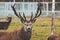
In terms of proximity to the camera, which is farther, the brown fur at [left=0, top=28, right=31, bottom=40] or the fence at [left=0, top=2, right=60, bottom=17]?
the fence at [left=0, top=2, right=60, bottom=17]

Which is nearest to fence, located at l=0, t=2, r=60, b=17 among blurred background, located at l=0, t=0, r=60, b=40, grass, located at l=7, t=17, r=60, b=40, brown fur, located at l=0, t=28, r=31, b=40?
blurred background, located at l=0, t=0, r=60, b=40

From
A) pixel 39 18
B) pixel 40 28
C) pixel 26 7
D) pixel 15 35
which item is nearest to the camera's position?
pixel 15 35

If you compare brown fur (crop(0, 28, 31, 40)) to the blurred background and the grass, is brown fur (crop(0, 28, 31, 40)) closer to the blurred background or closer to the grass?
the grass

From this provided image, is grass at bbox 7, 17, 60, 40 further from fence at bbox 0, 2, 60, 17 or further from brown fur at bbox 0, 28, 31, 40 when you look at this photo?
brown fur at bbox 0, 28, 31, 40

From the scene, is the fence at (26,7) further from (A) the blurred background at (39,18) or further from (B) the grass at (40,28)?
(B) the grass at (40,28)

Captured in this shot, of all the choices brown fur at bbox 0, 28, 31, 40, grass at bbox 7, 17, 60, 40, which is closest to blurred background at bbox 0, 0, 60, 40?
grass at bbox 7, 17, 60, 40

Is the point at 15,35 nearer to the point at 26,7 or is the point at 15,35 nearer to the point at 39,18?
the point at 39,18

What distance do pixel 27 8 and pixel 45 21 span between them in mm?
4214

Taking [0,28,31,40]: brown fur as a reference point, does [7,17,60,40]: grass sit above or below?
below

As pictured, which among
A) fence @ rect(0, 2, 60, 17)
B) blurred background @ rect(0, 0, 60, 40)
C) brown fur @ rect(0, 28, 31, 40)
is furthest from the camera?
fence @ rect(0, 2, 60, 17)

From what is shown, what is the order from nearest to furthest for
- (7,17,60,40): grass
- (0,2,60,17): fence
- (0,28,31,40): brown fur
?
(0,28,31,40): brown fur, (7,17,60,40): grass, (0,2,60,17): fence

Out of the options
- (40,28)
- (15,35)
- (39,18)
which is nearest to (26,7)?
(39,18)

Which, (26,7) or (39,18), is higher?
(26,7)

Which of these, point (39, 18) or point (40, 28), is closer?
point (40, 28)
